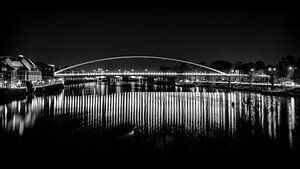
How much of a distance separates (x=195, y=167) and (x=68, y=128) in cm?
807

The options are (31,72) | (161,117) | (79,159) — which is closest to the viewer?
(79,159)

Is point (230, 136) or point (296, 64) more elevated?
point (296, 64)

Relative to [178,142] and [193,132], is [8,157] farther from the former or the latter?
[193,132]

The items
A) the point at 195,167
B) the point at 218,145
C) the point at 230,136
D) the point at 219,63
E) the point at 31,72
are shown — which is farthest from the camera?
the point at 219,63

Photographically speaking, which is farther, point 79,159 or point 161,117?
point 161,117

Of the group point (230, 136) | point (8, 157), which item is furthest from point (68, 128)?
point (230, 136)

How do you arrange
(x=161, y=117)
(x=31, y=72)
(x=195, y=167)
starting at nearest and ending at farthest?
(x=195, y=167), (x=161, y=117), (x=31, y=72)

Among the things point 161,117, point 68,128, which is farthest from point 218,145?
point 68,128

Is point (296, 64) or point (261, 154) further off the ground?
point (296, 64)

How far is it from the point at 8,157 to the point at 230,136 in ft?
31.0

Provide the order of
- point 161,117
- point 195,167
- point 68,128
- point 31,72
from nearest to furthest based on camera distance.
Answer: point 195,167 < point 68,128 < point 161,117 < point 31,72

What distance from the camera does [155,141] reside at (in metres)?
10.8

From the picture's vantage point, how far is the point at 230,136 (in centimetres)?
1164

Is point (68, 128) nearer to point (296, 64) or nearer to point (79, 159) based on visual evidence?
point (79, 159)
